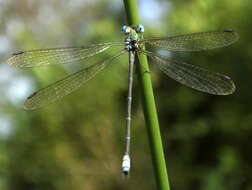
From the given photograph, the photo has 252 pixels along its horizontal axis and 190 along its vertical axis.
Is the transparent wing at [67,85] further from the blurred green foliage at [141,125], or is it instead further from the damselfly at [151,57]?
the blurred green foliage at [141,125]

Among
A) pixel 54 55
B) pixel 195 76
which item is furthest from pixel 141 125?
pixel 195 76

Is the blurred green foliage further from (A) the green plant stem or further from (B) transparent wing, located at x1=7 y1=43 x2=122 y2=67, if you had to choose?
(A) the green plant stem

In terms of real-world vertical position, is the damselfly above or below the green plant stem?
above

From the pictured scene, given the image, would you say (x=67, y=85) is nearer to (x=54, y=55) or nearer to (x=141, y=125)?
(x=54, y=55)

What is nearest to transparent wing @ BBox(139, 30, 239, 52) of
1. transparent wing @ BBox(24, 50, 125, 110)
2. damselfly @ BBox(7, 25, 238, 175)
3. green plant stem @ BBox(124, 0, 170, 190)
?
damselfly @ BBox(7, 25, 238, 175)

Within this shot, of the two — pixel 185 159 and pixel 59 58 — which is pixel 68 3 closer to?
pixel 185 159

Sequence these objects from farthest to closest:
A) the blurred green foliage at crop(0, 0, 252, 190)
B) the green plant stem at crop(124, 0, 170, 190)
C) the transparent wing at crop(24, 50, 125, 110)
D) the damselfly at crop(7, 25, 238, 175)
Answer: the blurred green foliage at crop(0, 0, 252, 190) → the transparent wing at crop(24, 50, 125, 110) → the damselfly at crop(7, 25, 238, 175) → the green plant stem at crop(124, 0, 170, 190)
